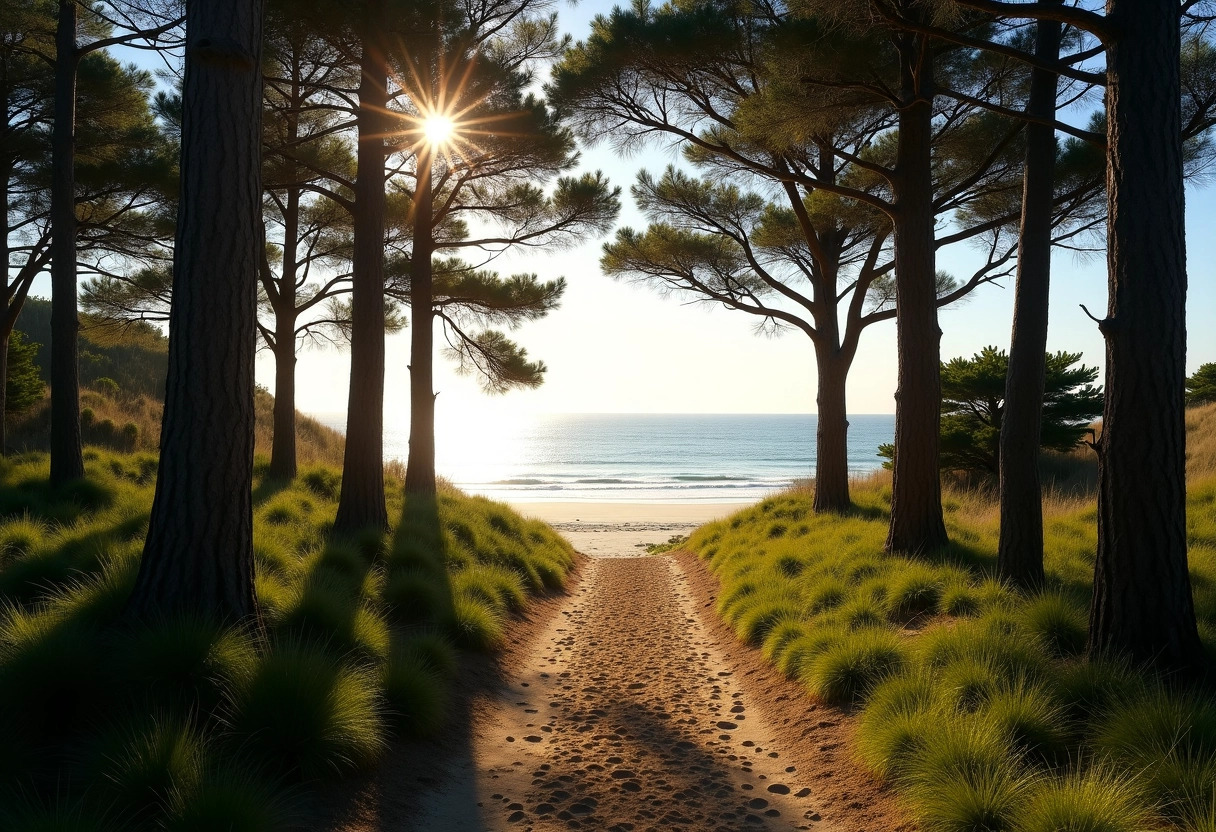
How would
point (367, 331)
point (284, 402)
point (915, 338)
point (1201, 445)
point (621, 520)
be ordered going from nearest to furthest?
point (915, 338) < point (367, 331) < point (284, 402) < point (1201, 445) < point (621, 520)

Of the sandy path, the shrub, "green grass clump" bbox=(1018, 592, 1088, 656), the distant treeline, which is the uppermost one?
the distant treeline

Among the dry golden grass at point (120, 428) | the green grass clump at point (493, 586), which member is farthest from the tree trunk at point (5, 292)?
the green grass clump at point (493, 586)

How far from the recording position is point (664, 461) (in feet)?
200

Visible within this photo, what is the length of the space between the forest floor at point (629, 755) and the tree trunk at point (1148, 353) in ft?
5.98

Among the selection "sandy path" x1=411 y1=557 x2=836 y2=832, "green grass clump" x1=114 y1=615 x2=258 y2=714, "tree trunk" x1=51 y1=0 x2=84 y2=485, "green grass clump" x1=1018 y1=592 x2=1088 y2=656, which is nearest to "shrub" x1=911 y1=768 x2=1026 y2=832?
"sandy path" x1=411 y1=557 x2=836 y2=832

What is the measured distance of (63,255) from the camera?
9.64m

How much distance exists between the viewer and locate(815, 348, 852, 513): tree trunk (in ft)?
40.0

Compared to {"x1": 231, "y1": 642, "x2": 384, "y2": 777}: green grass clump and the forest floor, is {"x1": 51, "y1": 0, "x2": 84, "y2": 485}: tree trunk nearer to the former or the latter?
the forest floor

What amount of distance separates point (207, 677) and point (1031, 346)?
6.53 meters

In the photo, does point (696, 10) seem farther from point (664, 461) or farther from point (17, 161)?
point (664, 461)

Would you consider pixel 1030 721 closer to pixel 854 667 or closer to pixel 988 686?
pixel 988 686

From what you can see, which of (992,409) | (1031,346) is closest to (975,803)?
(1031,346)

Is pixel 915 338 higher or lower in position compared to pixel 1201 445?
higher

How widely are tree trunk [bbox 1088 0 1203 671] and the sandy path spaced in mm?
2203
